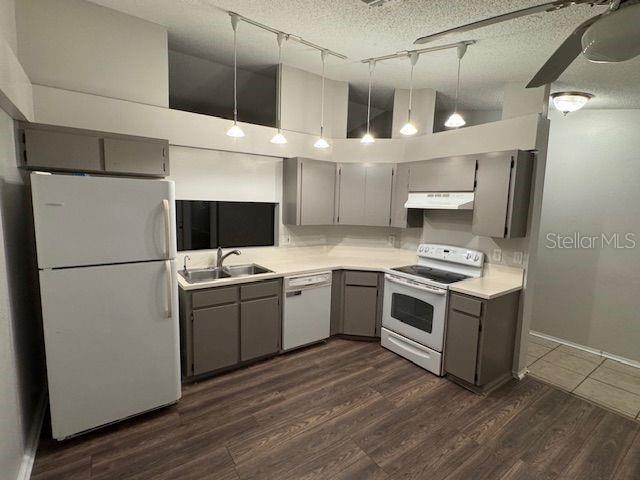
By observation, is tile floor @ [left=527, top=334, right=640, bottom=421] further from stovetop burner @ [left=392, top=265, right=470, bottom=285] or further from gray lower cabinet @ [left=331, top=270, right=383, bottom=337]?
gray lower cabinet @ [left=331, top=270, right=383, bottom=337]

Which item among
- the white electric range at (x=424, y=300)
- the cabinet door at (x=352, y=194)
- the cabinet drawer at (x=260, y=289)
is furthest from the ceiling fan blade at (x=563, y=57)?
the cabinet drawer at (x=260, y=289)

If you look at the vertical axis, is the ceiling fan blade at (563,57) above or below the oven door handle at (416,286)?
above

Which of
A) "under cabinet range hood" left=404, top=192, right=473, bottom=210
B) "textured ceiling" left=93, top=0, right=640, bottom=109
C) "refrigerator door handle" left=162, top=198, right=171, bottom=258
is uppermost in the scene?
"textured ceiling" left=93, top=0, right=640, bottom=109

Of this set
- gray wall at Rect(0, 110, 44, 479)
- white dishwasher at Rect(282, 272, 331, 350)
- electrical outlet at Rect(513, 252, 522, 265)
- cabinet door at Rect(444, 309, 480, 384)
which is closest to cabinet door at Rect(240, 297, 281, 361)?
white dishwasher at Rect(282, 272, 331, 350)

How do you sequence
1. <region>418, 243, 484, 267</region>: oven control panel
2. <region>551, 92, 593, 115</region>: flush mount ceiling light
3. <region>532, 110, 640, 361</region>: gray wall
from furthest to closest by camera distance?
<region>532, 110, 640, 361</region>: gray wall → <region>418, 243, 484, 267</region>: oven control panel → <region>551, 92, 593, 115</region>: flush mount ceiling light

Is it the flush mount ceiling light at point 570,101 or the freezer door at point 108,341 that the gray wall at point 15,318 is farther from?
the flush mount ceiling light at point 570,101

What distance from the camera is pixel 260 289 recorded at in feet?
9.66

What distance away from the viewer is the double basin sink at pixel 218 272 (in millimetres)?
3004

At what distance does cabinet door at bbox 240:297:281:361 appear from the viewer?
2.88 m

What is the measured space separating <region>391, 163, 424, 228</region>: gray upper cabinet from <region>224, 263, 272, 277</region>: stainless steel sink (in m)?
1.63

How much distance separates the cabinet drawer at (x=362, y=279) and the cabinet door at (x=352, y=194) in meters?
0.66

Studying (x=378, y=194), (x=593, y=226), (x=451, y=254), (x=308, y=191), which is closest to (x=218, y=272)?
(x=308, y=191)

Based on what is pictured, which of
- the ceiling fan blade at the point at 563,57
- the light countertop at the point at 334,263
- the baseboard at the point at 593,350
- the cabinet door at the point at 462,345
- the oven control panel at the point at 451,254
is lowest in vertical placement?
the baseboard at the point at 593,350

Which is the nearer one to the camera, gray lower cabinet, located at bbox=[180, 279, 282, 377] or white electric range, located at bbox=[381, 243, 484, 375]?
gray lower cabinet, located at bbox=[180, 279, 282, 377]
